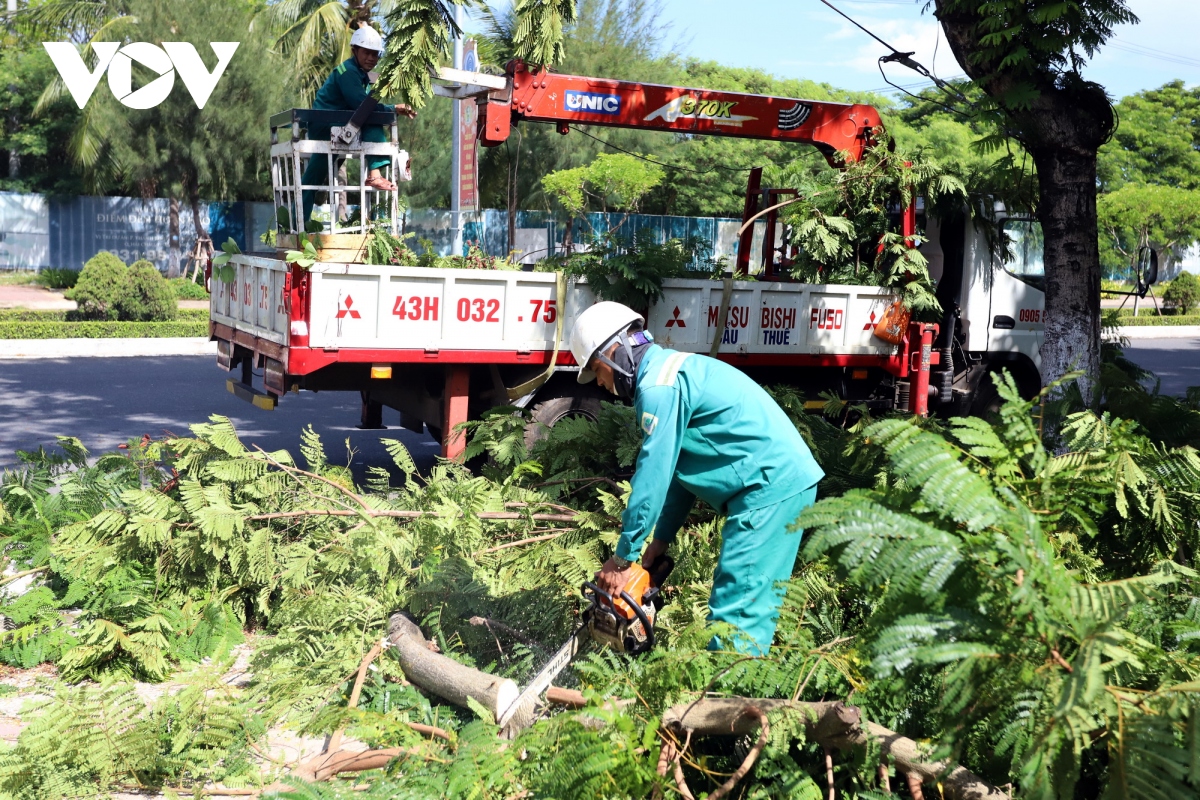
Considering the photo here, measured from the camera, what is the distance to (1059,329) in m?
7.21

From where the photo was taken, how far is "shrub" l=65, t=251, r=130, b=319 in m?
19.4

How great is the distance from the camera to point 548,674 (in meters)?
3.87

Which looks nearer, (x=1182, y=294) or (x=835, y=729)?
(x=835, y=729)

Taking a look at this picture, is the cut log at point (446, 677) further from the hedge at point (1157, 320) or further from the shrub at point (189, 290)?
the hedge at point (1157, 320)

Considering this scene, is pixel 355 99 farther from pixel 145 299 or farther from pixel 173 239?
pixel 173 239

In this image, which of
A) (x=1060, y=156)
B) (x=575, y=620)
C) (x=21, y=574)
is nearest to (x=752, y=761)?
(x=575, y=620)

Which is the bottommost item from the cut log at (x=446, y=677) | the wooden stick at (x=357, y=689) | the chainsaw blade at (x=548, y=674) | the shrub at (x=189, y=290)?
the wooden stick at (x=357, y=689)

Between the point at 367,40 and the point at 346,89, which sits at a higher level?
the point at 367,40

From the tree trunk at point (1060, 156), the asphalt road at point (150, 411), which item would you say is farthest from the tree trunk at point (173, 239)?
the tree trunk at point (1060, 156)

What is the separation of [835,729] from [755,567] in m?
0.82

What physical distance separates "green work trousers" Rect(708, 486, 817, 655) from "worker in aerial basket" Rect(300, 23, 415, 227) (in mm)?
5227

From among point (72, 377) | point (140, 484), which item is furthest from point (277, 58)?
point (140, 484)

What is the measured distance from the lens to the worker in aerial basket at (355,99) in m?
8.18

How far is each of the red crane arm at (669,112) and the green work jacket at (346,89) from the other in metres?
0.95
